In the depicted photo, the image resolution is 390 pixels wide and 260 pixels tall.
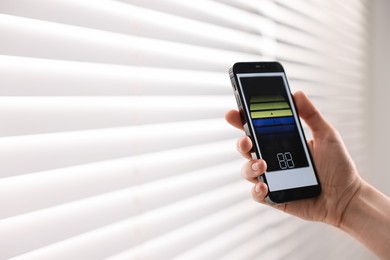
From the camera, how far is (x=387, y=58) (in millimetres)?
1977

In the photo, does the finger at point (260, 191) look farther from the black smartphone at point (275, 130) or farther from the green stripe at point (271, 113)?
the green stripe at point (271, 113)

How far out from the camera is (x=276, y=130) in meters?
0.77

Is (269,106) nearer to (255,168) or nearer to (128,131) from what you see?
(255,168)

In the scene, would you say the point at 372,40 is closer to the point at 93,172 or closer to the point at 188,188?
the point at 188,188

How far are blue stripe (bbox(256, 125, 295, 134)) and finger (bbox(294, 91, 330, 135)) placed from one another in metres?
0.07

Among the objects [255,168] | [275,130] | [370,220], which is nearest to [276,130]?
[275,130]

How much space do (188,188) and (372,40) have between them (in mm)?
1501

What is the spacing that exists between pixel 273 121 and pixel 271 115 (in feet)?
0.04

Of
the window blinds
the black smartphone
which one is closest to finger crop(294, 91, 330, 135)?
the black smartphone

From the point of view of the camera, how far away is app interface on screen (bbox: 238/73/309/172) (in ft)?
2.42

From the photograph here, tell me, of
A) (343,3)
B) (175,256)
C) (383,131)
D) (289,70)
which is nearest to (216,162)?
(175,256)

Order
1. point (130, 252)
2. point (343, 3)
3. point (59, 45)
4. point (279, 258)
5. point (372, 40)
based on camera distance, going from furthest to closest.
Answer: point (372, 40) → point (343, 3) → point (279, 258) → point (130, 252) → point (59, 45)

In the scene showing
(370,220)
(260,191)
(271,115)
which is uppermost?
(271,115)

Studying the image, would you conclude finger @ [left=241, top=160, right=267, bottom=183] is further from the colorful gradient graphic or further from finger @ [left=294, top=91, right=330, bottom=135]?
finger @ [left=294, top=91, right=330, bottom=135]
